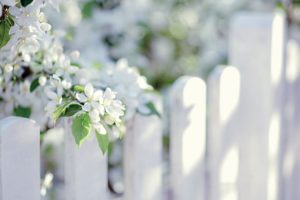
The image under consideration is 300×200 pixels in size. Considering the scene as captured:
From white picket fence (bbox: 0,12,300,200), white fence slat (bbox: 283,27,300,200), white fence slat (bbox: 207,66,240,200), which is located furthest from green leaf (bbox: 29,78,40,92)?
white fence slat (bbox: 283,27,300,200)

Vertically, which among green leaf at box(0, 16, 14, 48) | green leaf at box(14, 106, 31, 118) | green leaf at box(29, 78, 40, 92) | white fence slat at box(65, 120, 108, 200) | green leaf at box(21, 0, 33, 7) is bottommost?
white fence slat at box(65, 120, 108, 200)

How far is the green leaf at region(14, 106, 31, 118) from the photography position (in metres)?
1.37

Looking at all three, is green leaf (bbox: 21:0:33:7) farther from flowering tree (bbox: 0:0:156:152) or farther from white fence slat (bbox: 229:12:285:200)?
white fence slat (bbox: 229:12:285:200)

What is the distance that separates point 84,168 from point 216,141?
1.29 feet

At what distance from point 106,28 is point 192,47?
0.70 meters

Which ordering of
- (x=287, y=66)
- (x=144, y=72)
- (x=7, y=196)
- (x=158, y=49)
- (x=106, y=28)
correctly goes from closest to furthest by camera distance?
1. (x=7, y=196)
2. (x=287, y=66)
3. (x=106, y=28)
4. (x=144, y=72)
5. (x=158, y=49)

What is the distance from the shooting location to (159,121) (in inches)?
54.2

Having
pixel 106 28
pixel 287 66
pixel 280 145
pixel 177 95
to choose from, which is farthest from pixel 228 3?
pixel 177 95

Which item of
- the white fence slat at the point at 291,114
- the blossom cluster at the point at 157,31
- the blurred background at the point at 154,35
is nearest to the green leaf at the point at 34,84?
the blurred background at the point at 154,35

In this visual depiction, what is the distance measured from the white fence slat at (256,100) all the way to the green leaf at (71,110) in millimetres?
595

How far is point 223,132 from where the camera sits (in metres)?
1.54

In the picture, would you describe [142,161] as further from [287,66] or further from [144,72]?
[144,72]

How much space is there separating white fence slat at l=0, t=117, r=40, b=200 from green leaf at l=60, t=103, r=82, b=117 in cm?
6

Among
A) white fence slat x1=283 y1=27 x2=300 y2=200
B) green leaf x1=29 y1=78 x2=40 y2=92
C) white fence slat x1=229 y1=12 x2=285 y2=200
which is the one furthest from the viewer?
white fence slat x1=283 y1=27 x2=300 y2=200
